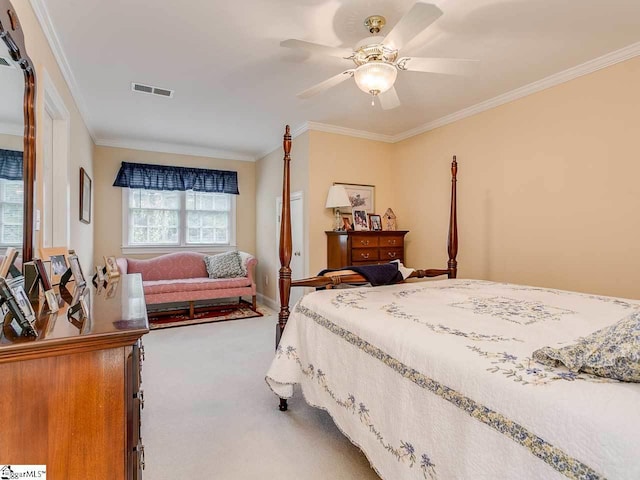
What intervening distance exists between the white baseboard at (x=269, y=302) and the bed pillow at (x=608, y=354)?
4327 millimetres

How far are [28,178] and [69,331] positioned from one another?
1182 millimetres

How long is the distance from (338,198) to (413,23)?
2484 mm

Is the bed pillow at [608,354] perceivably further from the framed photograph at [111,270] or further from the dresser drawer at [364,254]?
the dresser drawer at [364,254]

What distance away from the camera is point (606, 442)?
0.69 meters

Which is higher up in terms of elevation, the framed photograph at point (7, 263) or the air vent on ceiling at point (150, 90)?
the air vent on ceiling at point (150, 90)

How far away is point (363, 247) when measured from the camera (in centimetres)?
401

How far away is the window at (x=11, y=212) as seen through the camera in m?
1.33

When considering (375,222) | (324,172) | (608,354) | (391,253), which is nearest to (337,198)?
(324,172)

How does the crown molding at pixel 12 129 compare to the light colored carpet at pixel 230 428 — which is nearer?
the crown molding at pixel 12 129

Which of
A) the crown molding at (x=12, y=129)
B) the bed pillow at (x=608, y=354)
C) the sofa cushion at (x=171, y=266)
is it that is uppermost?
the crown molding at (x=12, y=129)

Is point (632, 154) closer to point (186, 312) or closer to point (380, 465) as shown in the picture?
point (380, 465)

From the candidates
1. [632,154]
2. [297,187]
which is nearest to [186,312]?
[297,187]

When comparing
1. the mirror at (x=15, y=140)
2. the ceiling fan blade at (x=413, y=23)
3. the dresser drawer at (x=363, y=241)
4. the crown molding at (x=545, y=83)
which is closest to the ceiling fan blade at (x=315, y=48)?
the ceiling fan blade at (x=413, y=23)

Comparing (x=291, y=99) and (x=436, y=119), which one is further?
(x=436, y=119)
